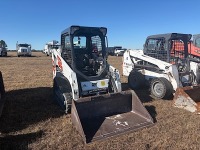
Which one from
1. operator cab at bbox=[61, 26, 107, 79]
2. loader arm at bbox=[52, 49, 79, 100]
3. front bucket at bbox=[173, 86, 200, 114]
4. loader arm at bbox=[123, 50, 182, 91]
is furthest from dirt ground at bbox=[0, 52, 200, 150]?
operator cab at bbox=[61, 26, 107, 79]

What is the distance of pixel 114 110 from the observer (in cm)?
584

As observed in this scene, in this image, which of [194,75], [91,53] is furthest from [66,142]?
[194,75]

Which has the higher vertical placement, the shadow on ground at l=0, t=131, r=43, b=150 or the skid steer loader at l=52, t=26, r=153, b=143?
the skid steer loader at l=52, t=26, r=153, b=143

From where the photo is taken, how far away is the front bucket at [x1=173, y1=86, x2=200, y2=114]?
6367mm

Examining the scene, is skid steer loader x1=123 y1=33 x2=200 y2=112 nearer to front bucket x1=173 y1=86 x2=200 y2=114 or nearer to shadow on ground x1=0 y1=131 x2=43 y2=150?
front bucket x1=173 y1=86 x2=200 y2=114

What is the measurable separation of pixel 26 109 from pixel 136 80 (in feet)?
15.2

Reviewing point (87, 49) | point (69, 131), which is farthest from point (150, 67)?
point (69, 131)

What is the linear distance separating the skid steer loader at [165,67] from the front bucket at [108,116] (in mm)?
1669

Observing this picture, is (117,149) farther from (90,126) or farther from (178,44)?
(178,44)

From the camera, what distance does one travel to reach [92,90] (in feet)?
20.9

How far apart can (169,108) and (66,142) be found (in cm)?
353

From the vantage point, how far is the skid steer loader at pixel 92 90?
5.18 m

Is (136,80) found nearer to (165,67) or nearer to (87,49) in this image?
(165,67)

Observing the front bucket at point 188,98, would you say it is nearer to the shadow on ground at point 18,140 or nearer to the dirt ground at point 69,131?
the dirt ground at point 69,131
